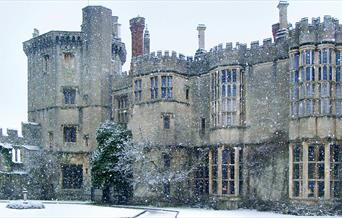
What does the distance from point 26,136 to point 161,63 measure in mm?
12031

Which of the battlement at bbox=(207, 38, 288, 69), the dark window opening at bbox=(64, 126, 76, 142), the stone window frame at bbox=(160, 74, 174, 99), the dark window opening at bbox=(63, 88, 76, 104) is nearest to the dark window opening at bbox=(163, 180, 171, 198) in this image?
the stone window frame at bbox=(160, 74, 174, 99)

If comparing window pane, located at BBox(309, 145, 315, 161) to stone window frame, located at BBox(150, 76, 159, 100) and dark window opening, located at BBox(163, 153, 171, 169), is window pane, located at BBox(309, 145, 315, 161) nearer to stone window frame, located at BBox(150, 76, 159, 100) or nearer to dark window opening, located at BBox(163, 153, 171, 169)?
dark window opening, located at BBox(163, 153, 171, 169)

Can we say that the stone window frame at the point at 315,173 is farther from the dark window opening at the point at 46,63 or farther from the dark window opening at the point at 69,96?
the dark window opening at the point at 46,63

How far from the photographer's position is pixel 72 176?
1361 inches

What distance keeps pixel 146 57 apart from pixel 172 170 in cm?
691

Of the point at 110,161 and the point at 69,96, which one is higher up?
the point at 69,96

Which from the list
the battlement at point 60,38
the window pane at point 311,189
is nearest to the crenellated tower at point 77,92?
the battlement at point 60,38

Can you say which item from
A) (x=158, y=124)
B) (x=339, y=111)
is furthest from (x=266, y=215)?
(x=158, y=124)

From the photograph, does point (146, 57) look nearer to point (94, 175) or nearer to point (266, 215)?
point (94, 175)

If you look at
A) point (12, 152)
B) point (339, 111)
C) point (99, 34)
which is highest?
point (99, 34)

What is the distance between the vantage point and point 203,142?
96.7 feet

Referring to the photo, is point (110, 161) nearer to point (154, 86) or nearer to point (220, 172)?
point (154, 86)

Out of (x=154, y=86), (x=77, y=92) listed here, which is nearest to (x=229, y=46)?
(x=154, y=86)

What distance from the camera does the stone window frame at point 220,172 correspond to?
88.4 feet
